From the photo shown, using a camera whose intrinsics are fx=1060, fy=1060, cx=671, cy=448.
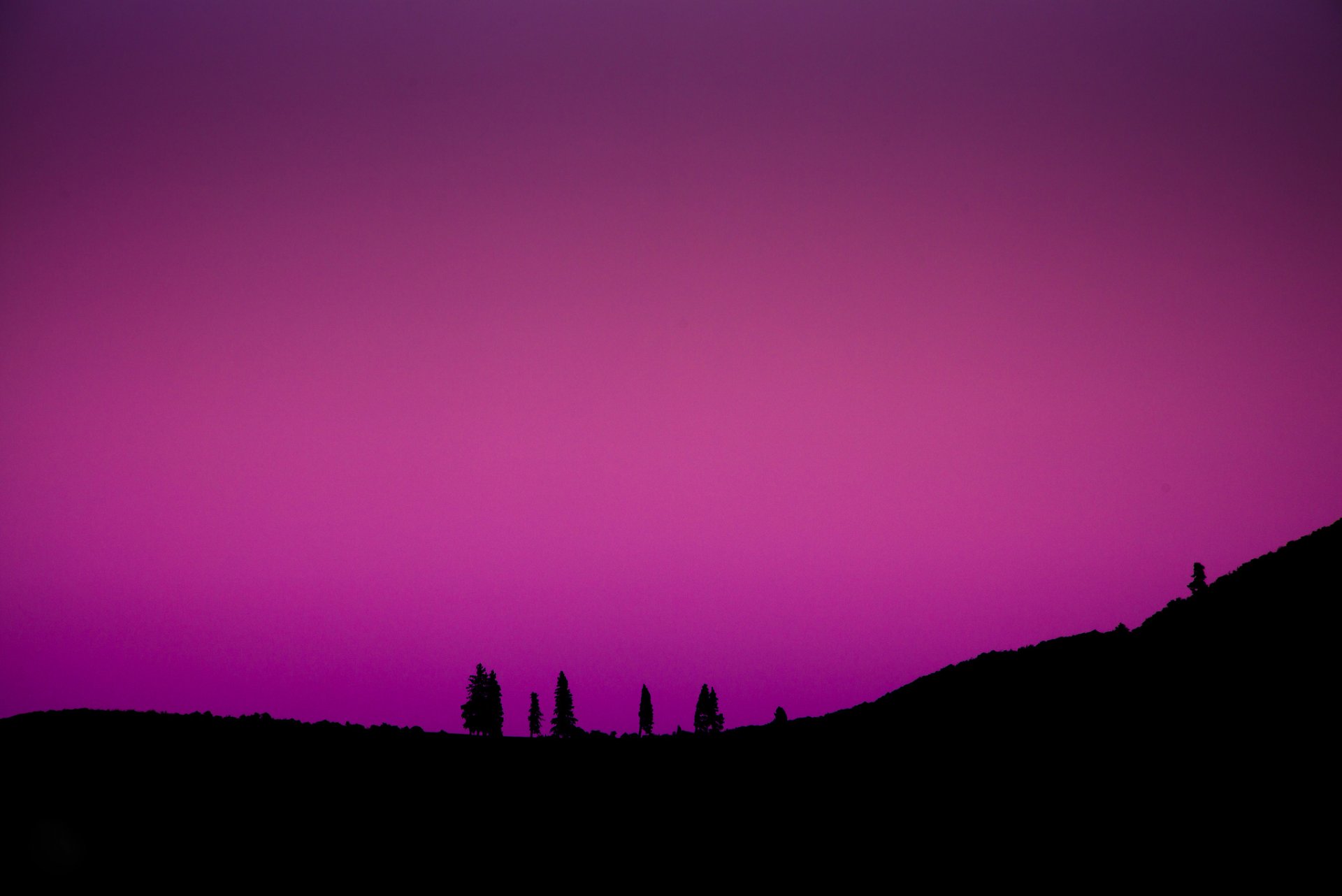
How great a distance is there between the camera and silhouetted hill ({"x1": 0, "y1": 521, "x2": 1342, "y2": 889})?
42.5 metres

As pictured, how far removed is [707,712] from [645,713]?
7619 mm

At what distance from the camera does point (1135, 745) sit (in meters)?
47.7

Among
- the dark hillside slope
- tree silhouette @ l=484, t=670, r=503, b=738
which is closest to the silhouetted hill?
the dark hillside slope

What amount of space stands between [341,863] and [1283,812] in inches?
1552

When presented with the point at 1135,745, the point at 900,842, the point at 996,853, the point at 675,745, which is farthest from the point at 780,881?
the point at 675,745

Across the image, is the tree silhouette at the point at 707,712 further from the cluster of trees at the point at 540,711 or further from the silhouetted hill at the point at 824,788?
the silhouetted hill at the point at 824,788

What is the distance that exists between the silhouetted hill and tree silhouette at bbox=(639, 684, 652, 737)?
62.5m

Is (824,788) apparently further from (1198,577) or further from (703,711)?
(703,711)

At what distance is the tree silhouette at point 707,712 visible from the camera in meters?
129

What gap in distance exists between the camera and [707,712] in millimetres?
130000

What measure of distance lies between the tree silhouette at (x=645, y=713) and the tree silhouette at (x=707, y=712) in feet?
18.6

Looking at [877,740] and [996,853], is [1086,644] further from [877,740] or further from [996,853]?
[996,853]

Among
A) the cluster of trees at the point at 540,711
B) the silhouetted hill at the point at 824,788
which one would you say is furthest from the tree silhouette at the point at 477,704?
the silhouetted hill at the point at 824,788

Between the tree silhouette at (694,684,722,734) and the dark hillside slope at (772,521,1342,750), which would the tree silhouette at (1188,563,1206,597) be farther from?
the tree silhouette at (694,684,722,734)
